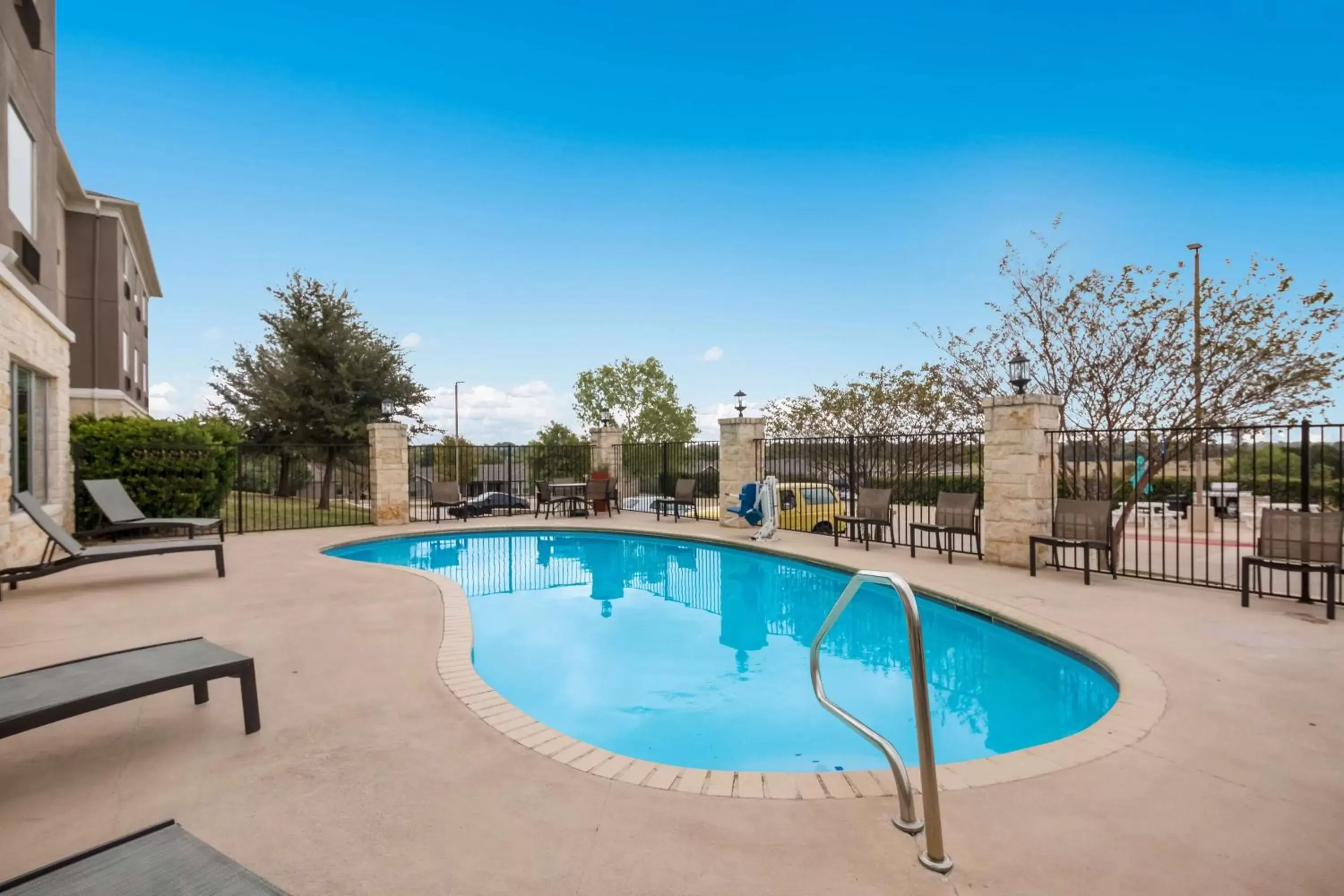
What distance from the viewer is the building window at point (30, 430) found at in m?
6.89

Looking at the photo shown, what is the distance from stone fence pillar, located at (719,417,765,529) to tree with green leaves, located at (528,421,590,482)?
190 inches

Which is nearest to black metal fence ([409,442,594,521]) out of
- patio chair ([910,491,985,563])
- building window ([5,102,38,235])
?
building window ([5,102,38,235])

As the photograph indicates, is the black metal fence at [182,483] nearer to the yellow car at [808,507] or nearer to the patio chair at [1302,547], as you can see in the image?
the yellow car at [808,507]

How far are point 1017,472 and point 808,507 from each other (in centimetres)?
469

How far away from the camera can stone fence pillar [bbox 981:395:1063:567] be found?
296 inches

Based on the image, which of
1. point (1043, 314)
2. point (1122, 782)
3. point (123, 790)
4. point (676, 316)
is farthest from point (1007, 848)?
point (676, 316)

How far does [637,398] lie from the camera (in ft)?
110

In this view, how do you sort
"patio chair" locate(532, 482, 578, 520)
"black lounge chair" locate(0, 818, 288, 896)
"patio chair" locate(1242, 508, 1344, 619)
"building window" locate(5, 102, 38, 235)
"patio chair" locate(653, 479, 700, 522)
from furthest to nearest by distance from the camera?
"patio chair" locate(532, 482, 578, 520) < "patio chair" locate(653, 479, 700, 522) < "building window" locate(5, 102, 38, 235) < "patio chair" locate(1242, 508, 1344, 619) < "black lounge chair" locate(0, 818, 288, 896)

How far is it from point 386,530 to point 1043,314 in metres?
12.4

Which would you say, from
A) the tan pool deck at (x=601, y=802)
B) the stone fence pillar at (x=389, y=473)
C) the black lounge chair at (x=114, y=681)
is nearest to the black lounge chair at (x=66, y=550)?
the tan pool deck at (x=601, y=802)

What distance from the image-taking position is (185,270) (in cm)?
1783

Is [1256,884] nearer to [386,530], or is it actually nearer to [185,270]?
[386,530]

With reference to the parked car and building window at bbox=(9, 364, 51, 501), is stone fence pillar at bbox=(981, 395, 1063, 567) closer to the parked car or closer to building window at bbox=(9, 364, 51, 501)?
the parked car

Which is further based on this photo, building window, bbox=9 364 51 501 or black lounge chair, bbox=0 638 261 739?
building window, bbox=9 364 51 501
